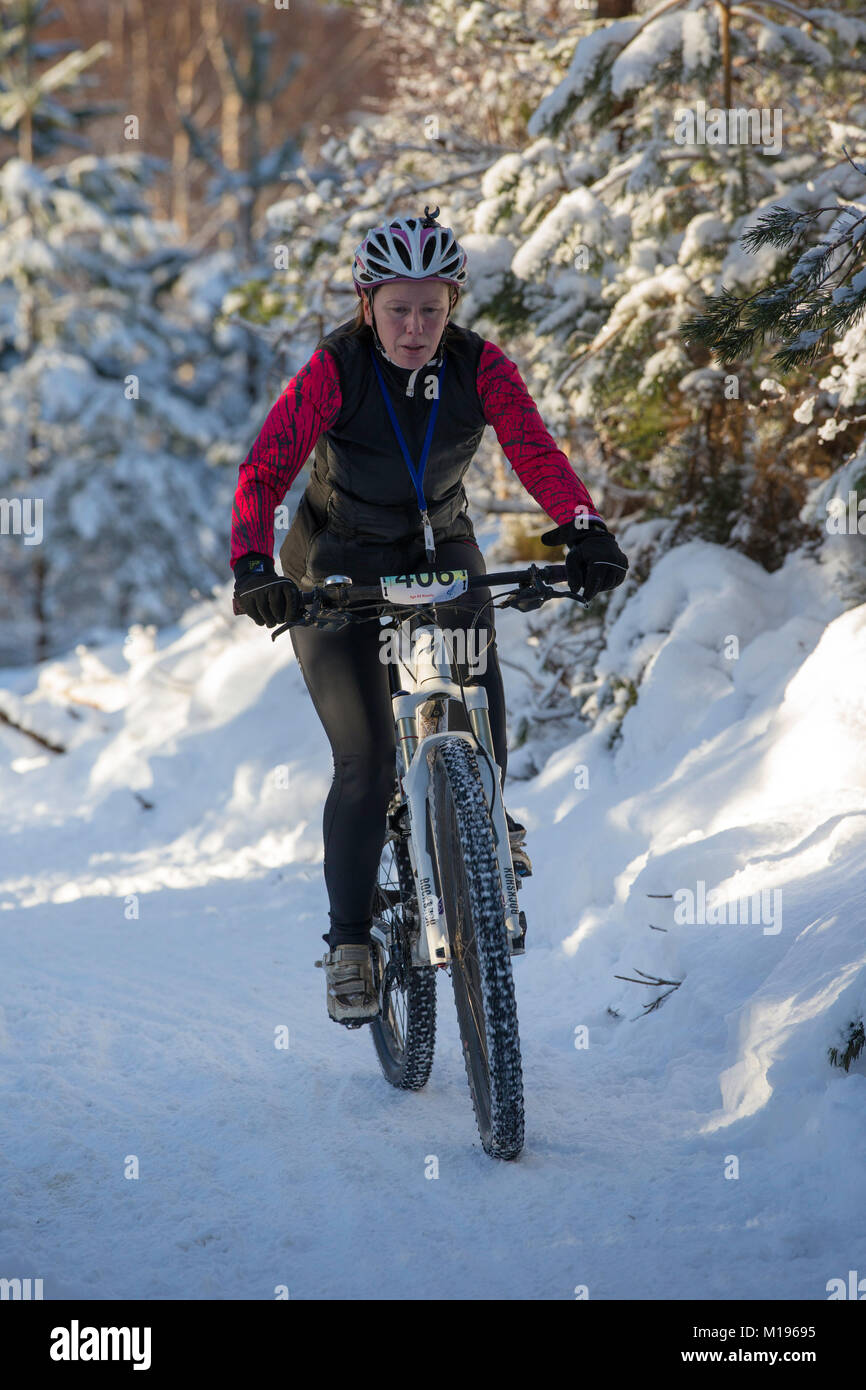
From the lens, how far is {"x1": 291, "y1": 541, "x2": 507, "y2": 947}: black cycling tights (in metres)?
3.40

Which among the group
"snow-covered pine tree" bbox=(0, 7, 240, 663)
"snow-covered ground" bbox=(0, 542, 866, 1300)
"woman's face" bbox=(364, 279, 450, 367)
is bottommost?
"snow-covered ground" bbox=(0, 542, 866, 1300)

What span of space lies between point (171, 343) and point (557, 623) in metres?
15.9

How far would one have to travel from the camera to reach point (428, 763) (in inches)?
126

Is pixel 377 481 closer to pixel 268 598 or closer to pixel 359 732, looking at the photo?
pixel 268 598

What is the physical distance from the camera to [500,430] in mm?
3504

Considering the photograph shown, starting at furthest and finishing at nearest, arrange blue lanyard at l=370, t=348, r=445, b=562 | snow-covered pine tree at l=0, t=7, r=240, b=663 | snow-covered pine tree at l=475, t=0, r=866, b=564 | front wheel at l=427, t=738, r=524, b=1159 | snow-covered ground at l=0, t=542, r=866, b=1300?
1. snow-covered pine tree at l=0, t=7, r=240, b=663
2. snow-covered pine tree at l=475, t=0, r=866, b=564
3. blue lanyard at l=370, t=348, r=445, b=562
4. front wheel at l=427, t=738, r=524, b=1159
5. snow-covered ground at l=0, t=542, r=866, b=1300

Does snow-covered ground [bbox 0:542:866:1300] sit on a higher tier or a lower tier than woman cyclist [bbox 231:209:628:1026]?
lower

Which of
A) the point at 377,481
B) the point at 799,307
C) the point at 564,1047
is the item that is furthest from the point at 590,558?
the point at 564,1047

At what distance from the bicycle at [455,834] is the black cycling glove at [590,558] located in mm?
56

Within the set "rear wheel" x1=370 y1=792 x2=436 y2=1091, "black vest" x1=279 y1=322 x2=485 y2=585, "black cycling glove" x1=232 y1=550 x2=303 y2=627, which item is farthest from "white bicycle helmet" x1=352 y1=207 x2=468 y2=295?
"rear wheel" x1=370 y1=792 x2=436 y2=1091

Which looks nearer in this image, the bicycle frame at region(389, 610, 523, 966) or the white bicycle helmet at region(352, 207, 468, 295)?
the bicycle frame at region(389, 610, 523, 966)

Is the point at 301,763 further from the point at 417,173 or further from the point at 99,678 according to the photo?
the point at 417,173

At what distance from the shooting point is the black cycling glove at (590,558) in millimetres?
3096

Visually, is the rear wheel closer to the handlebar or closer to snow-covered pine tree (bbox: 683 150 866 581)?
the handlebar
